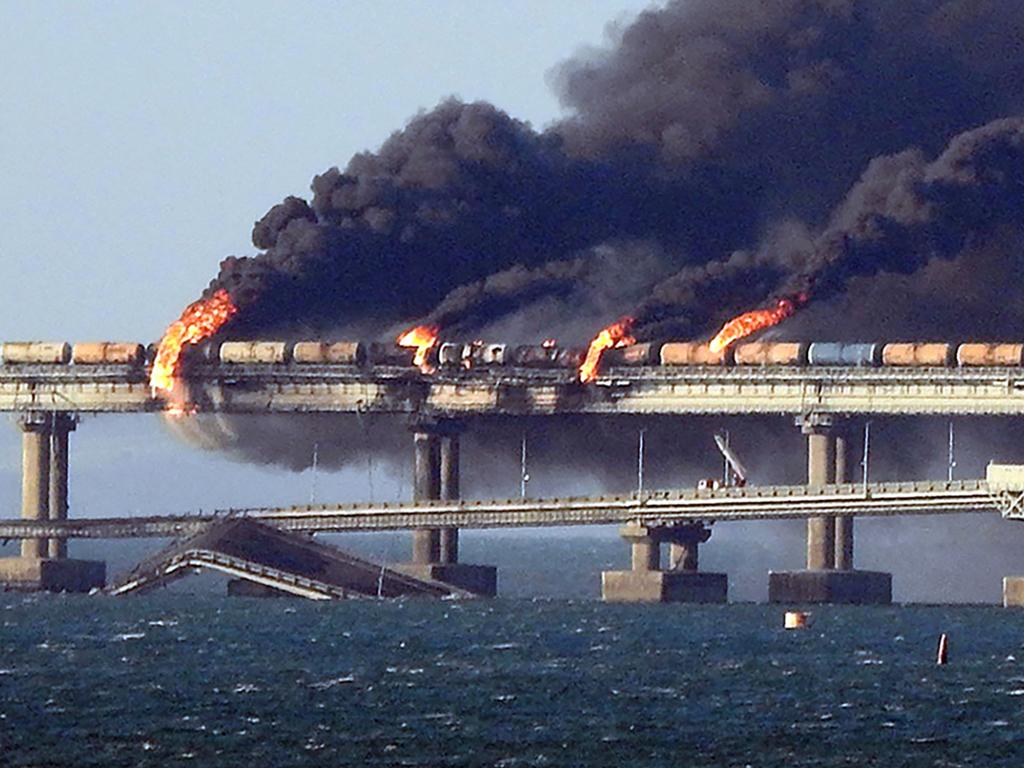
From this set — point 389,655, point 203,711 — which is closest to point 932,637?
point 389,655

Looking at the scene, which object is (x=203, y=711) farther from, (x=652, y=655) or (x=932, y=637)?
(x=932, y=637)

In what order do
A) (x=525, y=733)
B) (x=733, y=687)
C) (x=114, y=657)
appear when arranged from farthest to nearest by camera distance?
1. (x=114, y=657)
2. (x=733, y=687)
3. (x=525, y=733)

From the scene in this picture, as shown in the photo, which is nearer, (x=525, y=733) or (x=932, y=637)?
(x=525, y=733)

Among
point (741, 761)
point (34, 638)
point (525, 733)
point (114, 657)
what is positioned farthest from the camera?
point (34, 638)

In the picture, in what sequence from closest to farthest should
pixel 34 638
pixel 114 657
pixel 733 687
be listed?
pixel 733 687, pixel 114 657, pixel 34 638

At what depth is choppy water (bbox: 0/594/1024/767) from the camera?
13325 cm

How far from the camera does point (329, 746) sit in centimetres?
13412

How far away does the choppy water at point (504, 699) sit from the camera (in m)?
133

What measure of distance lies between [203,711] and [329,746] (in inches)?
577

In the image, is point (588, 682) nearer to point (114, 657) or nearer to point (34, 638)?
point (114, 657)

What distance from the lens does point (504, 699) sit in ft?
507

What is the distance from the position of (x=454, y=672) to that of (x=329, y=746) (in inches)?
1410

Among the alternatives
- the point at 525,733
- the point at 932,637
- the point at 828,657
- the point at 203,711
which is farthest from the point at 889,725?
the point at 932,637

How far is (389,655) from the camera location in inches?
7092
